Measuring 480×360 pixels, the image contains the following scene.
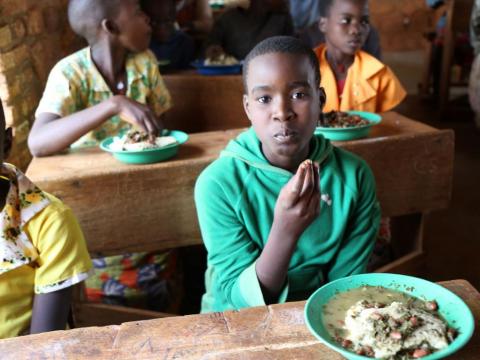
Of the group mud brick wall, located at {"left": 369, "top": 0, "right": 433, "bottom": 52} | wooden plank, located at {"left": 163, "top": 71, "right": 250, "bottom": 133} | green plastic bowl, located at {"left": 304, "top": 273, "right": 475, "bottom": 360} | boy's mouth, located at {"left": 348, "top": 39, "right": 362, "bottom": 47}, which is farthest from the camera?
mud brick wall, located at {"left": 369, "top": 0, "right": 433, "bottom": 52}

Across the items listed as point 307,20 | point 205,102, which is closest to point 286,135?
point 205,102

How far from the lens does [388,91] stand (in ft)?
8.35

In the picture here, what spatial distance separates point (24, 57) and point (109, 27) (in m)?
0.54

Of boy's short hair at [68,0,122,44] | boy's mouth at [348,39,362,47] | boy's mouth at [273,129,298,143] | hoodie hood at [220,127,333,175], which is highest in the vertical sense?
boy's short hair at [68,0,122,44]

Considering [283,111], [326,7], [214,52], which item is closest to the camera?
[283,111]

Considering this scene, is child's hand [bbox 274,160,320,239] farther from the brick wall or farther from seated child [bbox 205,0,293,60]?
seated child [bbox 205,0,293,60]

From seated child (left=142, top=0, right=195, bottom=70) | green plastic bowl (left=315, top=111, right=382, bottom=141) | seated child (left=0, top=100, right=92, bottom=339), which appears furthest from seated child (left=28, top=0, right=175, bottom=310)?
seated child (left=142, top=0, right=195, bottom=70)

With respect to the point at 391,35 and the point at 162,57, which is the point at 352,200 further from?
the point at 391,35

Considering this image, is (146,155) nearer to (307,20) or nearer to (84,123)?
(84,123)

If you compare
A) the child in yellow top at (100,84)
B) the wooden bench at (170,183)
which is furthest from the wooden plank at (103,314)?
the child in yellow top at (100,84)

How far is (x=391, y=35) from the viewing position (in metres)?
7.61

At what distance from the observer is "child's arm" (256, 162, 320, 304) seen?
119cm

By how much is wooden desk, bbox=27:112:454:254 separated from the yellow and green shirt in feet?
0.71

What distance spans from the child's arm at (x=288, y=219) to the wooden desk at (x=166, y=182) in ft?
2.46
